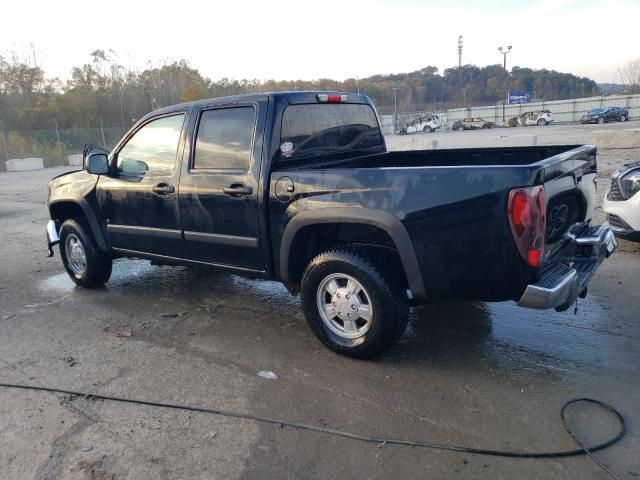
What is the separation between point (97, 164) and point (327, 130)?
7.36 feet

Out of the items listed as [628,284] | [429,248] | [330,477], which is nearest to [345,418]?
[330,477]

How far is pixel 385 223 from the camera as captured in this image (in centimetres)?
329

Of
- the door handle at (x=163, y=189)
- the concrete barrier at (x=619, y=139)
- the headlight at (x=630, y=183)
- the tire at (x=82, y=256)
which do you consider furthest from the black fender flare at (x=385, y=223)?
the concrete barrier at (x=619, y=139)

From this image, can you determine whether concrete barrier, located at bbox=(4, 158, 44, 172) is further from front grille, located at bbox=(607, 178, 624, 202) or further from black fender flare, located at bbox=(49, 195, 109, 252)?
front grille, located at bbox=(607, 178, 624, 202)

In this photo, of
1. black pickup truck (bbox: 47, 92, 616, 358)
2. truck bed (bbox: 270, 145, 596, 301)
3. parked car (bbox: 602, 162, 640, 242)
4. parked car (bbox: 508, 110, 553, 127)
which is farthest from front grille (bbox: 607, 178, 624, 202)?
parked car (bbox: 508, 110, 553, 127)

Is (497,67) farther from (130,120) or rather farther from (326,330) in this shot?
(326,330)

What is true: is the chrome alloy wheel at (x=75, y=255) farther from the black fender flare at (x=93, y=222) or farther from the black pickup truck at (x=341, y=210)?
the black fender flare at (x=93, y=222)

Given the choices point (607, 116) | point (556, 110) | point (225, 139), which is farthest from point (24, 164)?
point (556, 110)

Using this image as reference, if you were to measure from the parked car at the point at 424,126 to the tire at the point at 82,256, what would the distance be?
51651mm

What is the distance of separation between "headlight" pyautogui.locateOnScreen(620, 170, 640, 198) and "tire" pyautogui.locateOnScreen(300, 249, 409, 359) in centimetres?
359

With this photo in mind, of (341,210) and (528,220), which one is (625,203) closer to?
(528,220)

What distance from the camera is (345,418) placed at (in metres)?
3.00

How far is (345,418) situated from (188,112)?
2916 mm

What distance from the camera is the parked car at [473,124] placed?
49981 mm
